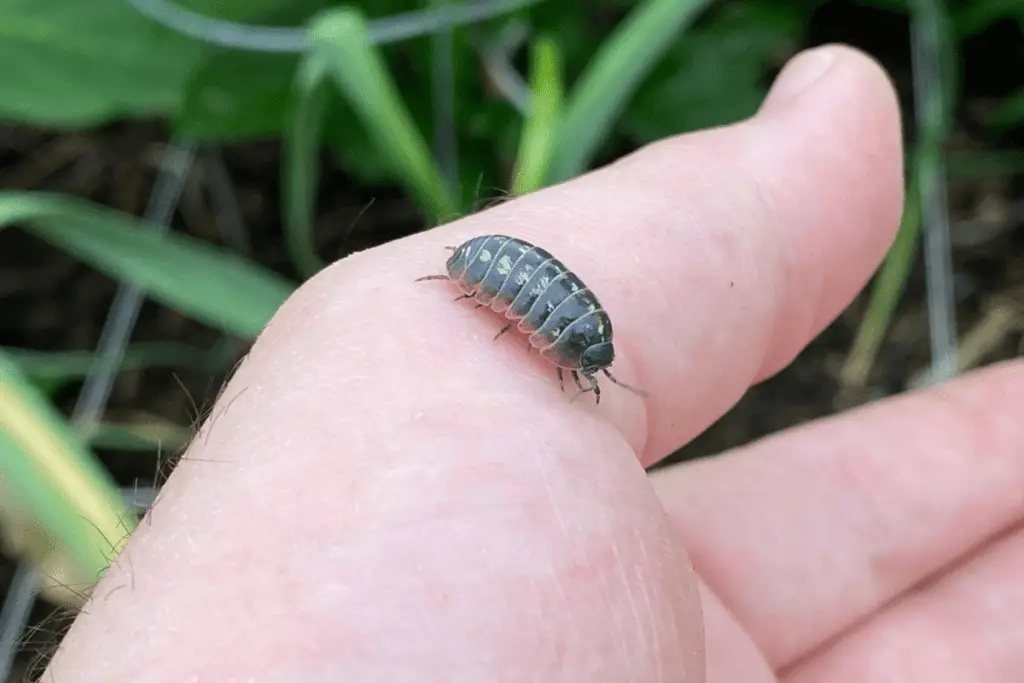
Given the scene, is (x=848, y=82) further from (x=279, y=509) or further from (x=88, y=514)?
(x=88, y=514)

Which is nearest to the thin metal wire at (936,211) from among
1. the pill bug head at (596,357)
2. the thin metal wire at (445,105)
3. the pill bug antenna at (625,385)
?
the thin metal wire at (445,105)

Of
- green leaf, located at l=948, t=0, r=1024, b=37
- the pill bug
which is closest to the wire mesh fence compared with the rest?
green leaf, located at l=948, t=0, r=1024, b=37

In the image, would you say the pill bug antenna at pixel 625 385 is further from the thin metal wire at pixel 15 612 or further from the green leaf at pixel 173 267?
the thin metal wire at pixel 15 612

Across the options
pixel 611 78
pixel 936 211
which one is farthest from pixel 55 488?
pixel 936 211

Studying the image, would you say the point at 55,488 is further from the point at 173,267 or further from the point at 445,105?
the point at 445,105

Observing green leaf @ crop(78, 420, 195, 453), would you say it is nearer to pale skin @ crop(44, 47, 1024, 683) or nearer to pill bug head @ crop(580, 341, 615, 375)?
pale skin @ crop(44, 47, 1024, 683)
